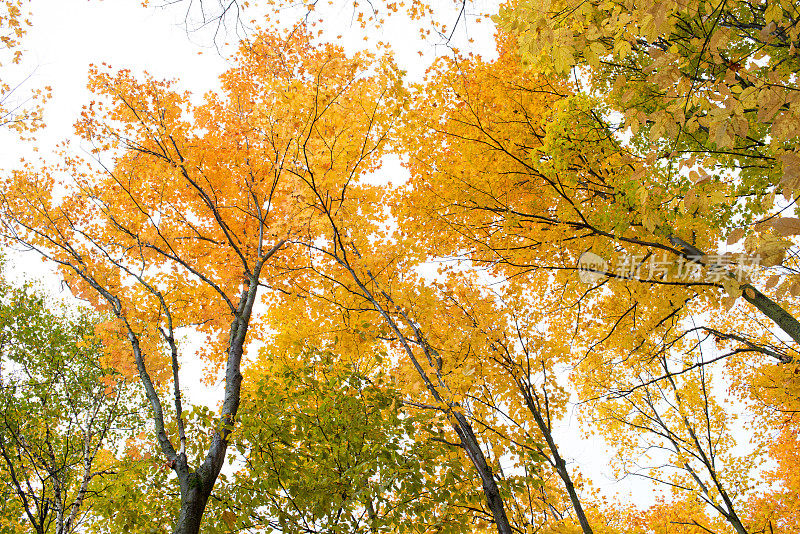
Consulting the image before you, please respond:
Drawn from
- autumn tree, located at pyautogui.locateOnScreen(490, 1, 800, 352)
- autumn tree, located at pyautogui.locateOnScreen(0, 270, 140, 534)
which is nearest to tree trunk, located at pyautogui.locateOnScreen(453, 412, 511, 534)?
autumn tree, located at pyautogui.locateOnScreen(490, 1, 800, 352)

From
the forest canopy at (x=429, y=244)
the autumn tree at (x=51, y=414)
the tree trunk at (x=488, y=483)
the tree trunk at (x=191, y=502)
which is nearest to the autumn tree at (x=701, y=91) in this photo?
the forest canopy at (x=429, y=244)

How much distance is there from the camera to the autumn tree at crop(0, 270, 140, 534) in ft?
23.8

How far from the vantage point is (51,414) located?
25.3ft

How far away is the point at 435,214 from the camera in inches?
173

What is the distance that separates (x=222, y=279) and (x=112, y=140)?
2.50 metres

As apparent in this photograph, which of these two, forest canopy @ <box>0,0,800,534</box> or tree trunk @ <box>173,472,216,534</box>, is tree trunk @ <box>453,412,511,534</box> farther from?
tree trunk @ <box>173,472,216,534</box>

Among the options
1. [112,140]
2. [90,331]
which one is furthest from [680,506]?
[90,331]

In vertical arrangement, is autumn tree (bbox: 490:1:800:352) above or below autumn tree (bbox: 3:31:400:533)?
below

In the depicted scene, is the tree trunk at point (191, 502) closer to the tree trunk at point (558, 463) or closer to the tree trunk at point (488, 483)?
the tree trunk at point (488, 483)

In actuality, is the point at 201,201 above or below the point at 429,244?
above

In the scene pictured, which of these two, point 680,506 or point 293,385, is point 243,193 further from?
point 680,506
